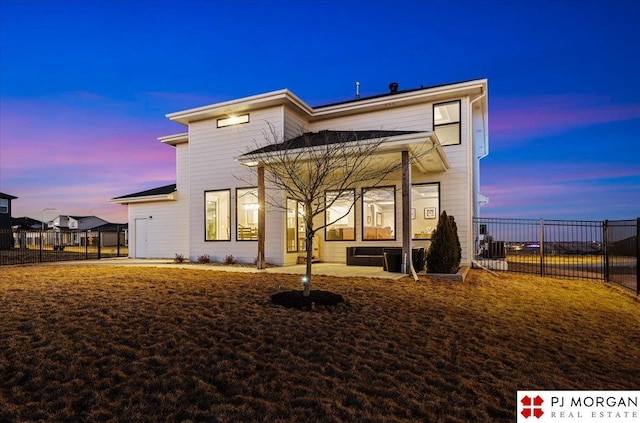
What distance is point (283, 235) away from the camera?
37.8 feet

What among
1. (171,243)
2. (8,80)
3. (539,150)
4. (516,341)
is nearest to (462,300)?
(516,341)

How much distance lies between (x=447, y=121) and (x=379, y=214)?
13.2 ft

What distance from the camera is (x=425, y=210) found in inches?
472

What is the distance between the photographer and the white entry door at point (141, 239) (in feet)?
51.9

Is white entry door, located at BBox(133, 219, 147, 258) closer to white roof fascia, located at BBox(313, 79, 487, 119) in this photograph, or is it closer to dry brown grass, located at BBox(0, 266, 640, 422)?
dry brown grass, located at BBox(0, 266, 640, 422)

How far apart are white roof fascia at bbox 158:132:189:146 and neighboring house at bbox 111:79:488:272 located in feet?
5.33

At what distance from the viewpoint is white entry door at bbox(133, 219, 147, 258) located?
51.9 ft

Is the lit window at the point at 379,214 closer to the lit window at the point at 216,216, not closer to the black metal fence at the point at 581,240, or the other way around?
the black metal fence at the point at 581,240

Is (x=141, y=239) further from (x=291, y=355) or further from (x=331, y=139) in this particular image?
(x=291, y=355)

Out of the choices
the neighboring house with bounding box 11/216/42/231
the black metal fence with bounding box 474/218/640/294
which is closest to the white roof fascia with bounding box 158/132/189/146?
the black metal fence with bounding box 474/218/640/294

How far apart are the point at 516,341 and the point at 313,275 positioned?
528cm

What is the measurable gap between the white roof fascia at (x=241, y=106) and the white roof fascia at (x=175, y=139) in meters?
1.47

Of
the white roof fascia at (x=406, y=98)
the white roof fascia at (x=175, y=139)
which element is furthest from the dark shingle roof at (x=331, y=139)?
the white roof fascia at (x=175, y=139)

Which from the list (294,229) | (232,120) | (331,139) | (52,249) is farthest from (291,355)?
(52,249)
